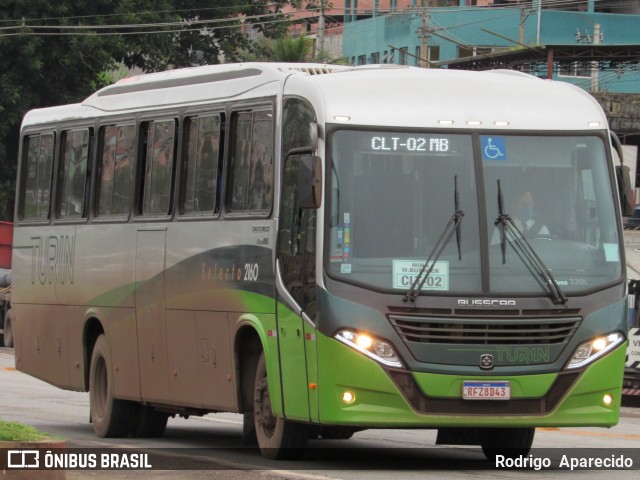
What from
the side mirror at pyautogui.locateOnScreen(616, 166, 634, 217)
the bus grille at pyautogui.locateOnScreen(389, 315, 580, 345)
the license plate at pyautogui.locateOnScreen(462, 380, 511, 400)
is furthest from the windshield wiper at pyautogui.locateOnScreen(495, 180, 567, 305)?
the side mirror at pyautogui.locateOnScreen(616, 166, 634, 217)

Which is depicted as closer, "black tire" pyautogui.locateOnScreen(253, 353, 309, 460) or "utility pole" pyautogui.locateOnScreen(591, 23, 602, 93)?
"black tire" pyautogui.locateOnScreen(253, 353, 309, 460)

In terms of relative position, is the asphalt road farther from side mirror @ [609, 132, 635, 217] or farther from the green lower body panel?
side mirror @ [609, 132, 635, 217]

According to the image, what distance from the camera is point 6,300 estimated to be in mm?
39281

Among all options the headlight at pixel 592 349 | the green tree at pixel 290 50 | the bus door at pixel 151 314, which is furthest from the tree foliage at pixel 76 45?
the headlight at pixel 592 349

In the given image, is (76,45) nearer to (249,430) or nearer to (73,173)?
(73,173)

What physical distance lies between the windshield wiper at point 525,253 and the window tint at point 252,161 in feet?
6.47

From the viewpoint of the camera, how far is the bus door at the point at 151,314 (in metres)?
15.4

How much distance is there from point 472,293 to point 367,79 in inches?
77.4

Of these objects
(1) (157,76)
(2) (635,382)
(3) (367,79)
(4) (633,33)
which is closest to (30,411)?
(1) (157,76)

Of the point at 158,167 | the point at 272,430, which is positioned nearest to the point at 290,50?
the point at 158,167

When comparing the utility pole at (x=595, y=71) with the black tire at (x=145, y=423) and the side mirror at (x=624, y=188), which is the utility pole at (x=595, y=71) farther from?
the side mirror at (x=624, y=188)

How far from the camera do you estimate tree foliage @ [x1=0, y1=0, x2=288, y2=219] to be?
4153cm

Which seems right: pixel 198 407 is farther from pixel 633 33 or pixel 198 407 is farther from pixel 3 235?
pixel 633 33

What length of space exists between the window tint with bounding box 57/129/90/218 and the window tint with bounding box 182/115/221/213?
2.60m
